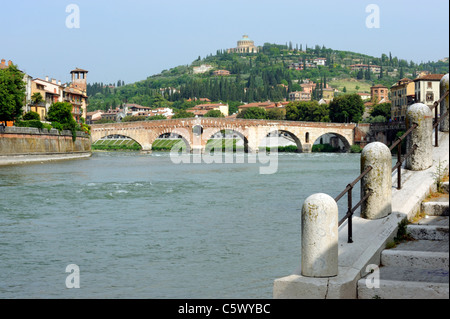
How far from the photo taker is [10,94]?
1786 inches

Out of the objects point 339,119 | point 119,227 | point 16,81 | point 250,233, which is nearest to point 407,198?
point 250,233

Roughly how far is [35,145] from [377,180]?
44.8m

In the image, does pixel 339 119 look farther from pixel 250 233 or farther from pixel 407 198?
pixel 407 198

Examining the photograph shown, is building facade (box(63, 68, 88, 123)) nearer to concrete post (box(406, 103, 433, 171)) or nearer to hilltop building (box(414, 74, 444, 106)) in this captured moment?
hilltop building (box(414, 74, 444, 106))

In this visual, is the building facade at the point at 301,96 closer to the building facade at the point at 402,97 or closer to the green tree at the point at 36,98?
the building facade at the point at 402,97

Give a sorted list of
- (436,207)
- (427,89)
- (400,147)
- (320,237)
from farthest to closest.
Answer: (427,89) → (400,147) → (436,207) → (320,237)

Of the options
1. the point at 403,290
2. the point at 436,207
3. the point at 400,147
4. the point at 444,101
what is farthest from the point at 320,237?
the point at 444,101

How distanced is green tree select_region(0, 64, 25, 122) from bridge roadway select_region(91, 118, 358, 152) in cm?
2966

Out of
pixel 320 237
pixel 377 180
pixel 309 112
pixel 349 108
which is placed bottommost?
pixel 320 237

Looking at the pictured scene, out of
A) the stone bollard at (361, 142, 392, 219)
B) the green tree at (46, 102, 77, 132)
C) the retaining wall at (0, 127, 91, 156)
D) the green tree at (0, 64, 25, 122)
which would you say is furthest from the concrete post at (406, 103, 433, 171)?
the green tree at (46, 102, 77, 132)

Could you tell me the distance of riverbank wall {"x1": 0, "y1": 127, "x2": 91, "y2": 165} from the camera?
43.4 meters

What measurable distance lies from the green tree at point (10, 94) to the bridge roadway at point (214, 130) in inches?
1168

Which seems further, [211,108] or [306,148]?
[211,108]

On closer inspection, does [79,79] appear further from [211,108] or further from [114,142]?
[211,108]
